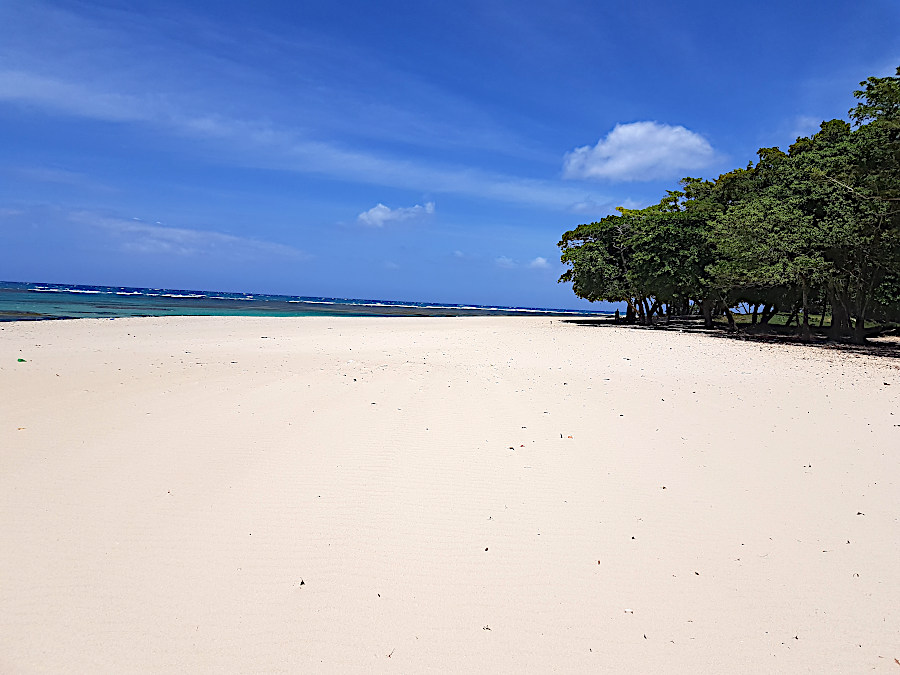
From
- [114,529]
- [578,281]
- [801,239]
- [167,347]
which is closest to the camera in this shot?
[114,529]

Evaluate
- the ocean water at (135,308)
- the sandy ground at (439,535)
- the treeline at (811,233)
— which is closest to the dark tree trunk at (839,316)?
the treeline at (811,233)

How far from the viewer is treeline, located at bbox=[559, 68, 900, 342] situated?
20906 millimetres

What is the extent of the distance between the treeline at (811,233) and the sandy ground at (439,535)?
17.1 m

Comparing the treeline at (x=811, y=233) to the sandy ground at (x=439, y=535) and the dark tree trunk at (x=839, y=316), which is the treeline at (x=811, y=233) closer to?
the dark tree trunk at (x=839, y=316)

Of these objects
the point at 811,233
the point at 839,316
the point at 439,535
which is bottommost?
the point at 439,535

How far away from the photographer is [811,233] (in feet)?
73.2

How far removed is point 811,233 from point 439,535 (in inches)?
1000

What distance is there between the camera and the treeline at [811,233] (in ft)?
68.6

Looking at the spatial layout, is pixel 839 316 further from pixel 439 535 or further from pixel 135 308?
pixel 135 308

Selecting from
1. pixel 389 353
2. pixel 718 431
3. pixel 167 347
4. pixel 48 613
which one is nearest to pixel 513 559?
pixel 48 613

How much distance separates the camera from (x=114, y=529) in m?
3.96

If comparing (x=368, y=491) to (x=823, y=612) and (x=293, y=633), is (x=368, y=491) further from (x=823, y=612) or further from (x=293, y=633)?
(x=823, y=612)

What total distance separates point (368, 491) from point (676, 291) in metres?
35.8

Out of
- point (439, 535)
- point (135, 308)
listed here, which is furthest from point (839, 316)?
point (135, 308)
